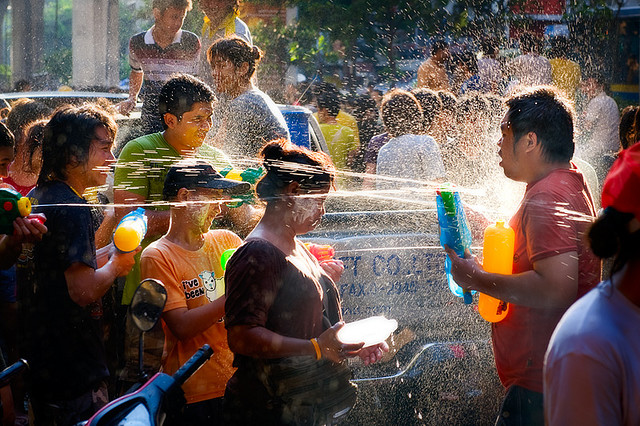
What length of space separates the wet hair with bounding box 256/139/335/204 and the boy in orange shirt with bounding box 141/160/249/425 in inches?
16.4

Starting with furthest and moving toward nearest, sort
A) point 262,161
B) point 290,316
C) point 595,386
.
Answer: point 262,161
point 290,316
point 595,386

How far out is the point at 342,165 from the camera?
7051 millimetres

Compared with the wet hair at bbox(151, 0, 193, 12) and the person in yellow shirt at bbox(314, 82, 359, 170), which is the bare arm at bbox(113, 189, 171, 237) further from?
the person in yellow shirt at bbox(314, 82, 359, 170)

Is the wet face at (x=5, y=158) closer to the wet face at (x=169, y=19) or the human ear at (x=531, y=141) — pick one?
the wet face at (x=169, y=19)

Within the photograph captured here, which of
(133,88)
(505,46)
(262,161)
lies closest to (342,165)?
(133,88)

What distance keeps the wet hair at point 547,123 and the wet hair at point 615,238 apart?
1370 millimetres

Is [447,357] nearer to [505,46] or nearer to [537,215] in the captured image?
[537,215]

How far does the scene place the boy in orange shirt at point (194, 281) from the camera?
331 centimetres

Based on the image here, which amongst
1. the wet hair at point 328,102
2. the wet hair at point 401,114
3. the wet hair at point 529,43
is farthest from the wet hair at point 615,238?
the wet hair at point 529,43

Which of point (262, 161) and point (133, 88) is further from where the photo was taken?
point (133, 88)

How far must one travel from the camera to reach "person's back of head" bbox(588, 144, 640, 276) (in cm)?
171

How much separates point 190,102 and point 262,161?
1098 mm

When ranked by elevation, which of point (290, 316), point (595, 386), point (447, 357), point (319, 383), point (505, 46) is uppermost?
point (505, 46)

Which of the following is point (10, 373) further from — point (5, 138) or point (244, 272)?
point (5, 138)
